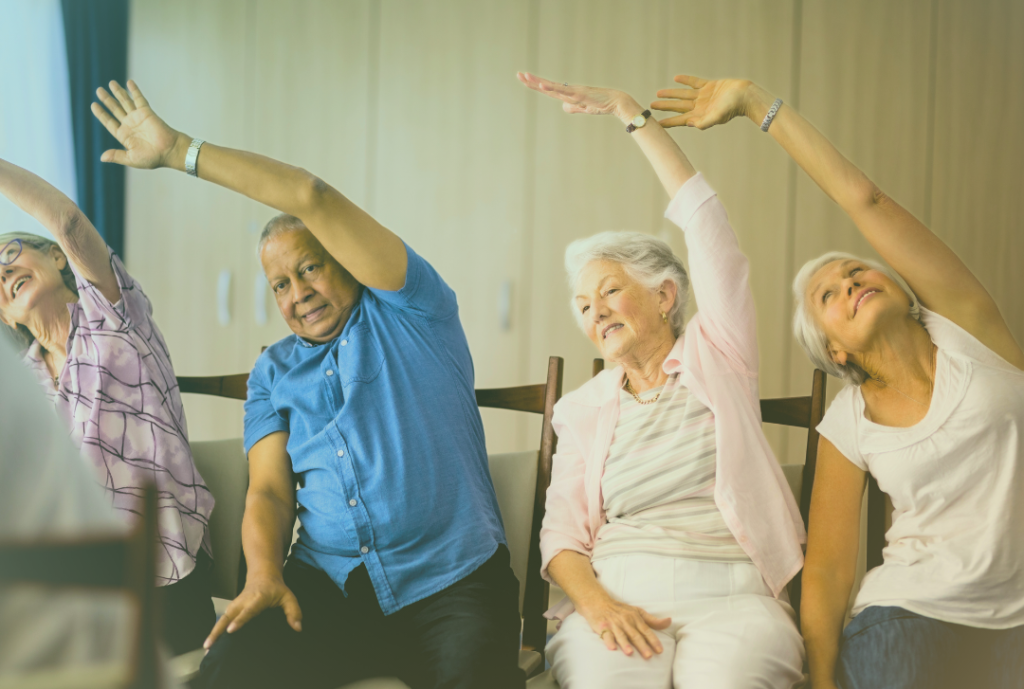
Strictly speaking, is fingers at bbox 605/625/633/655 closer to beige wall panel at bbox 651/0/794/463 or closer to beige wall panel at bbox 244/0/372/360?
beige wall panel at bbox 651/0/794/463

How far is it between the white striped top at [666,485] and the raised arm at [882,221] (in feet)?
1.17

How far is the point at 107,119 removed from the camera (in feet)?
4.10

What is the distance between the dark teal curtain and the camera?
4.38ft

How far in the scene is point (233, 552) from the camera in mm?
1315

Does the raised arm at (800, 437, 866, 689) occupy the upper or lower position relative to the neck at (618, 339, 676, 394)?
lower

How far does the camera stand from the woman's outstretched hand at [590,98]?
3.73ft

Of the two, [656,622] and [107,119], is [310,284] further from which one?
[656,622]

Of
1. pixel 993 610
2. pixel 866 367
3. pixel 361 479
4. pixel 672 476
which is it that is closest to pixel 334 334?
pixel 361 479

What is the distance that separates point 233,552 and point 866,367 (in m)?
1.13

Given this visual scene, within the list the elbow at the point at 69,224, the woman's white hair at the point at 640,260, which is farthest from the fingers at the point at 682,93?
the elbow at the point at 69,224

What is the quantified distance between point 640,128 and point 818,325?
41 centimetres

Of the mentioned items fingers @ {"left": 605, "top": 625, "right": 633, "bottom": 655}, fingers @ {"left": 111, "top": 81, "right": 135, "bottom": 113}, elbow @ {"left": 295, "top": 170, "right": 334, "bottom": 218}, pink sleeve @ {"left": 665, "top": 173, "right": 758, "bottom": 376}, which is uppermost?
fingers @ {"left": 111, "top": 81, "right": 135, "bottom": 113}

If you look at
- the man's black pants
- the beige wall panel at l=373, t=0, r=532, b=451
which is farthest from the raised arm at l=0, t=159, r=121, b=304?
the man's black pants

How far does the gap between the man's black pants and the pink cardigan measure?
0.33ft
